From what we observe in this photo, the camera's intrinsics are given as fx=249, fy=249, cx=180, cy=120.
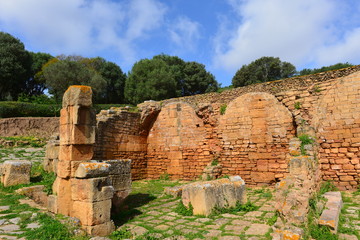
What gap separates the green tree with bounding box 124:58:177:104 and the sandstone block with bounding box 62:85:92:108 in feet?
96.9

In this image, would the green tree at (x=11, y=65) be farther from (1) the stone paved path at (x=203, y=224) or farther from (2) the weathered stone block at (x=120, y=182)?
(1) the stone paved path at (x=203, y=224)

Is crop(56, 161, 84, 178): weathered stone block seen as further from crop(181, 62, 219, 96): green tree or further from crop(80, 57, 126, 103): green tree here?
crop(80, 57, 126, 103): green tree

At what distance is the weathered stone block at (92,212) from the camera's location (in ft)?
16.6

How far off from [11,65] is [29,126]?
17.9 meters

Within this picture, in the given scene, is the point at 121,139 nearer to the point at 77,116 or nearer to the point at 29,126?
the point at 77,116

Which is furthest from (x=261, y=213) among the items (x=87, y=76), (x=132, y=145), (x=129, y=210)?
(x=87, y=76)

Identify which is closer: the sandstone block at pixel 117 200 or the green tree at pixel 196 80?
the sandstone block at pixel 117 200

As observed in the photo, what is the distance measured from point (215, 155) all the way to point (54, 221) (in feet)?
25.6

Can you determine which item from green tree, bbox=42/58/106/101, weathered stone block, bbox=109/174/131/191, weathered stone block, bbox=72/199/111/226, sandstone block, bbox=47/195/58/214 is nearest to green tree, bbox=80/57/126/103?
green tree, bbox=42/58/106/101

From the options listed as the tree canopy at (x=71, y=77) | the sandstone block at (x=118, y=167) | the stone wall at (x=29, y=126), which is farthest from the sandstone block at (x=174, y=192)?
the tree canopy at (x=71, y=77)

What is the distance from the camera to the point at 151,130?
46.0ft

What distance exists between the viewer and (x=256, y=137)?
10430 millimetres

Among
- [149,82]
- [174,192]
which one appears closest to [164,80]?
[149,82]

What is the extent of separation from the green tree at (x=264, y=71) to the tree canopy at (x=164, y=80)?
511cm
